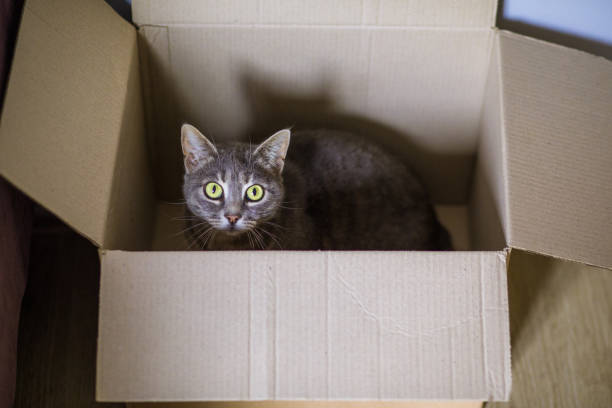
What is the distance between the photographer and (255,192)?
1347 millimetres

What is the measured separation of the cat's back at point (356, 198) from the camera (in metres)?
1.55

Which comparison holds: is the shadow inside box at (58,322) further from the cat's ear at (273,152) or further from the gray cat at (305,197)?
the cat's ear at (273,152)

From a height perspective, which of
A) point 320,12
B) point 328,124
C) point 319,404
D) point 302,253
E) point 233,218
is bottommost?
point 319,404

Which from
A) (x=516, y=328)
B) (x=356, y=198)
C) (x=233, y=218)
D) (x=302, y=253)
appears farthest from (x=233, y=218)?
(x=516, y=328)

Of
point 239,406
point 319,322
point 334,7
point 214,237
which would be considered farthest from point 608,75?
point 239,406

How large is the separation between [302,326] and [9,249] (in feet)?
2.33

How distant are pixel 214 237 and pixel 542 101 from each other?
92 centimetres

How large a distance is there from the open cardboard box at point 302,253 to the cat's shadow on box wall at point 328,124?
0.01m

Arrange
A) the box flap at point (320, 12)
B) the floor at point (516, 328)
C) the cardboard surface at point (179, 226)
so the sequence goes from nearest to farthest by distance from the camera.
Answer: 1. the box flap at point (320, 12)
2. the floor at point (516, 328)
3. the cardboard surface at point (179, 226)

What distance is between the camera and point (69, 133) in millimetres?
1141

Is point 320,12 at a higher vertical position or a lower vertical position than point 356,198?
higher

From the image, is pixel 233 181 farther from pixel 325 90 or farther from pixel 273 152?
pixel 325 90

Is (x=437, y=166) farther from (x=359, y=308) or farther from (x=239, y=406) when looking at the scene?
(x=239, y=406)

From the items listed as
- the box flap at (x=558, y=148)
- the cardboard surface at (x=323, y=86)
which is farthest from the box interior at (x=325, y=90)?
the box flap at (x=558, y=148)
